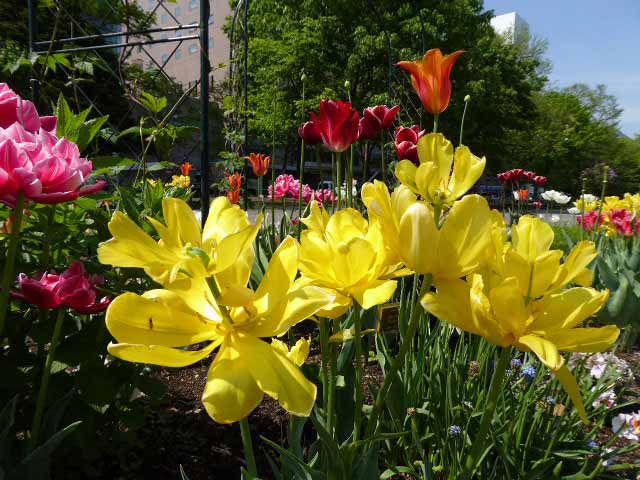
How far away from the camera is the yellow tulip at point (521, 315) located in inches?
19.5

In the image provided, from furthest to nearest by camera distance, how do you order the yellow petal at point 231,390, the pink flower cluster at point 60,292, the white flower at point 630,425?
the white flower at point 630,425 → the pink flower cluster at point 60,292 → the yellow petal at point 231,390

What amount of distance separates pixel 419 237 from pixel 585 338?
23 cm

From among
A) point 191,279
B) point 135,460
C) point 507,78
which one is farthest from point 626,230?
point 507,78

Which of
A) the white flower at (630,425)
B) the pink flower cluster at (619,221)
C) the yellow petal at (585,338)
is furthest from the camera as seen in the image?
the pink flower cluster at (619,221)

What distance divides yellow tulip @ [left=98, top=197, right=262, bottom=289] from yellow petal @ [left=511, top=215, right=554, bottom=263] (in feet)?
1.08

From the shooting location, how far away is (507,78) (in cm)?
1917

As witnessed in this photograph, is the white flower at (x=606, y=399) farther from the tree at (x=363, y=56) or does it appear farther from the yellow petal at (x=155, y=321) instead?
the tree at (x=363, y=56)

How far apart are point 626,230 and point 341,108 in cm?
311

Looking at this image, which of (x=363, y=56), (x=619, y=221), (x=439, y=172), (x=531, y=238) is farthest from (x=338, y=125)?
(x=363, y=56)

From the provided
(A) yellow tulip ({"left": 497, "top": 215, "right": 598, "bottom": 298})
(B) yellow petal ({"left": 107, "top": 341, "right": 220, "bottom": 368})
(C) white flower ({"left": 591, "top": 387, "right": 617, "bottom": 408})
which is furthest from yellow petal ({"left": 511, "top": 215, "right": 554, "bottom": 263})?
(C) white flower ({"left": 591, "top": 387, "right": 617, "bottom": 408})

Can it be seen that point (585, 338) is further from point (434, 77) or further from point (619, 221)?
point (619, 221)

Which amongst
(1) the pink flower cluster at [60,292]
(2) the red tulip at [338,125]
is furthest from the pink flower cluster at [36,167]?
(2) the red tulip at [338,125]

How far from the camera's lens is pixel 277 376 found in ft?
1.46

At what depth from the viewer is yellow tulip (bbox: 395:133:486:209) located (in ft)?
2.03
